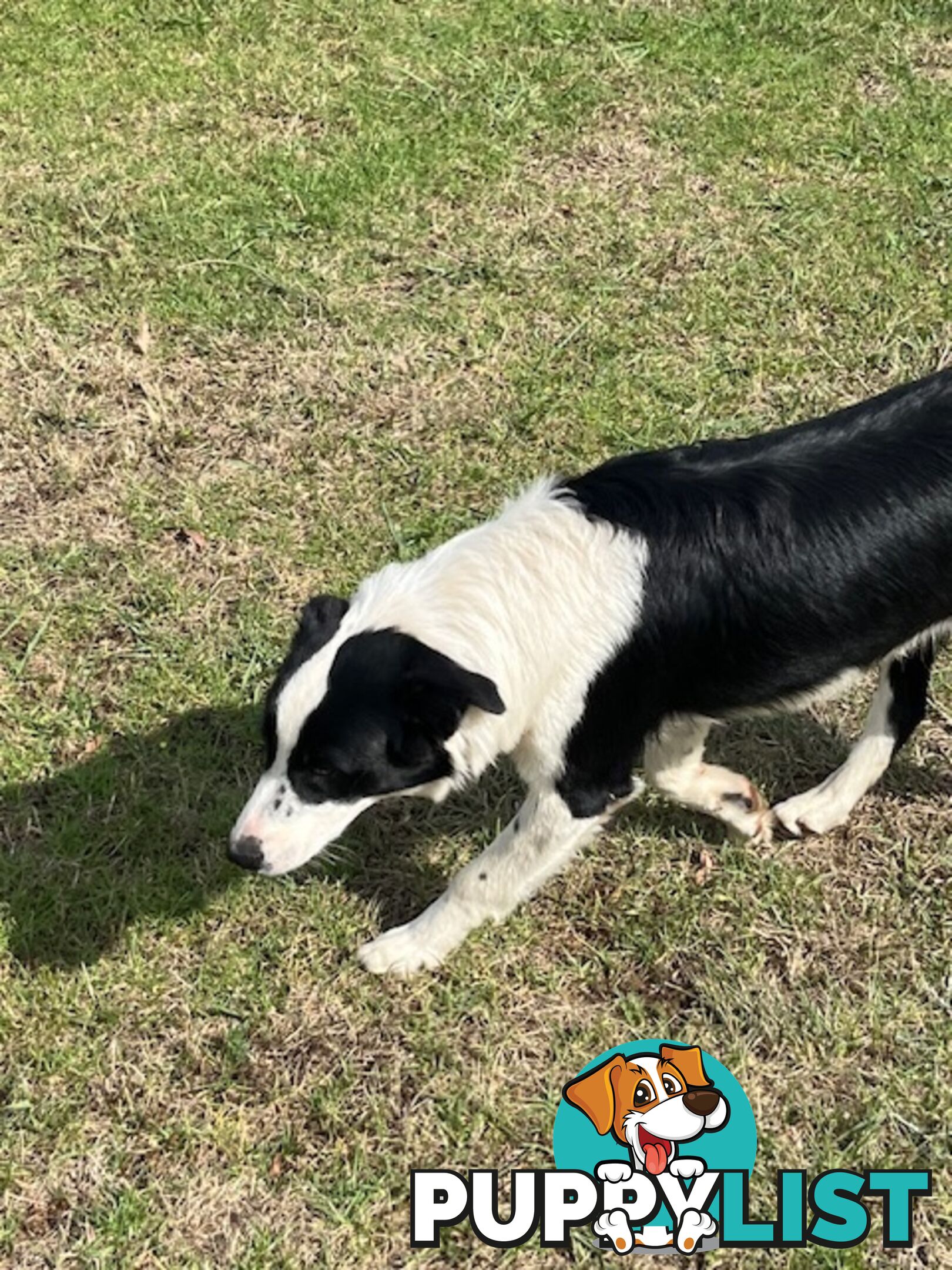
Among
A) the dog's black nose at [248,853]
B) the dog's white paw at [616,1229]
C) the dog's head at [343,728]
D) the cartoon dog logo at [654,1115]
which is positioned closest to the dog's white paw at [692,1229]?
→ the cartoon dog logo at [654,1115]

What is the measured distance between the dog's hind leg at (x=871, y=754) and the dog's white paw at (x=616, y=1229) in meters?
1.18

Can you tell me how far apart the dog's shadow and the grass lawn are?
11 mm

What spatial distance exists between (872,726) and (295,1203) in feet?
6.46

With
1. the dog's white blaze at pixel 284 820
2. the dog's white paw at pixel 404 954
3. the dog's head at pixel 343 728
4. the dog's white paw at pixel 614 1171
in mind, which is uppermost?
the dog's head at pixel 343 728

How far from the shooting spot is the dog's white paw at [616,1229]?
2.99m

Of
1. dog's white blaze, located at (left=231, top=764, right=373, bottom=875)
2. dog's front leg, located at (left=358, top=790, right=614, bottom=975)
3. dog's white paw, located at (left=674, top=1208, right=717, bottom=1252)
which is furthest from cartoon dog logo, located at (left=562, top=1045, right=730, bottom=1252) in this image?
dog's white blaze, located at (left=231, top=764, right=373, bottom=875)

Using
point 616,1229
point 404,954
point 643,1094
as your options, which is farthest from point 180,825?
point 616,1229

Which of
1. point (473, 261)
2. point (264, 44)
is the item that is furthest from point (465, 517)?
point (264, 44)

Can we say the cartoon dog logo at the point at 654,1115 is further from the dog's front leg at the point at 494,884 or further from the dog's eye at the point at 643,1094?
the dog's front leg at the point at 494,884

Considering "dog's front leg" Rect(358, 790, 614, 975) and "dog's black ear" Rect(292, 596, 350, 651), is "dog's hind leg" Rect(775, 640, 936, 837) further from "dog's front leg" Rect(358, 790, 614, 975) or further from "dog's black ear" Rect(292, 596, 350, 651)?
"dog's black ear" Rect(292, 596, 350, 651)

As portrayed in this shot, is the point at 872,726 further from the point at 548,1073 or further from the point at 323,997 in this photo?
the point at 323,997

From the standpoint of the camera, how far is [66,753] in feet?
12.5
